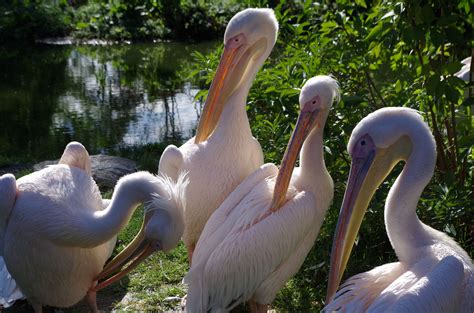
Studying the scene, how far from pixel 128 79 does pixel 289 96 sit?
810 cm

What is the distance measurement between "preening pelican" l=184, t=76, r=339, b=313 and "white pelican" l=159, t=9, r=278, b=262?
32 cm

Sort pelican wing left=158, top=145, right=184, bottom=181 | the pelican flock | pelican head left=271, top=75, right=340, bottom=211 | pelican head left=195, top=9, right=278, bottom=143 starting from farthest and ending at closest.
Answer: pelican head left=195, top=9, right=278, bottom=143 < pelican wing left=158, top=145, right=184, bottom=181 < pelican head left=271, top=75, right=340, bottom=211 < the pelican flock

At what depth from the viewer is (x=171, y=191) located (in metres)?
3.39

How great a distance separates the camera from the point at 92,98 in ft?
34.6

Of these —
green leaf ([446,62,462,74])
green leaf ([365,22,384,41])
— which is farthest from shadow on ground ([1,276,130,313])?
green leaf ([446,62,462,74])

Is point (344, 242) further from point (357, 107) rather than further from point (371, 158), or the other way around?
point (357, 107)

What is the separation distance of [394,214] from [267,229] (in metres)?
0.73

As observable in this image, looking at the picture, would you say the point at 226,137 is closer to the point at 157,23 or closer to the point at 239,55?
the point at 239,55

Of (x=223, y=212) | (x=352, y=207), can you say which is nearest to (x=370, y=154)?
(x=352, y=207)

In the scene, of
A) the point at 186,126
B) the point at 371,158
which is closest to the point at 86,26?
the point at 186,126

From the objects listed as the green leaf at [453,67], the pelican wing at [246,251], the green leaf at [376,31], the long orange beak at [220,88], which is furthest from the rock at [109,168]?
the green leaf at [453,67]

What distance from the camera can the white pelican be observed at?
13.5 feet

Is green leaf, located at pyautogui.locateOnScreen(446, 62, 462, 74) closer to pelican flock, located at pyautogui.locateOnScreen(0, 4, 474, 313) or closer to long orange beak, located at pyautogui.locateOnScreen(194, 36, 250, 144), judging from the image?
pelican flock, located at pyautogui.locateOnScreen(0, 4, 474, 313)

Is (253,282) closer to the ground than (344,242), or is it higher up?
closer to the ground
